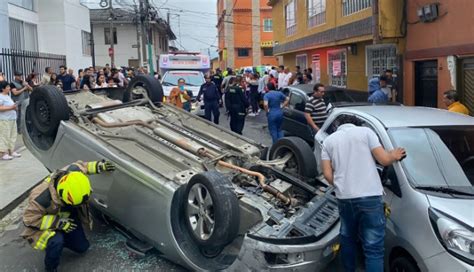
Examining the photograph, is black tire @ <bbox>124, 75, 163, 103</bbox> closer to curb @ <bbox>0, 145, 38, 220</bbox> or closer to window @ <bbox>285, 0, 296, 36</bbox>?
curb @ <bbox>0, 145, 38, 220</bbox>

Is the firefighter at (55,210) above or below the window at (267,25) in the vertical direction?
below

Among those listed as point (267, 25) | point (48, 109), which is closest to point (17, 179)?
point (48, 109)

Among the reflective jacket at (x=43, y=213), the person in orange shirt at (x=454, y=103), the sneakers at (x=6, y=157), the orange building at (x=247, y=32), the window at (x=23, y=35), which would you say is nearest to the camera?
the reflective jacket at (x=43, y=213)

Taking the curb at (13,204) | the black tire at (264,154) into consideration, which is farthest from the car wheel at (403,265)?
the curb at (13,204)

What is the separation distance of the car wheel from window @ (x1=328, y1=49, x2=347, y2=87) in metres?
13.5

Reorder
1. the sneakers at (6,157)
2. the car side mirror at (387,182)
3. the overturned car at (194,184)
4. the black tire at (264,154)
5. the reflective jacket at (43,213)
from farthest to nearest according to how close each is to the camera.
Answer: the sneakers at (6,157), the black tire at (264,154), the reflective jacket at (43,213), the car side mirror at (387,182), the overturned car at (194,184)

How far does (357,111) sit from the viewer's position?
214 inches

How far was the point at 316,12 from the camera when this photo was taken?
1891cm

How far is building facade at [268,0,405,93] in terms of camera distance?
1205 cm

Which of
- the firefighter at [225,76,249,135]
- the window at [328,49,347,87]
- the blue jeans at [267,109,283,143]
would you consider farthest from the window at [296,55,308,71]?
the blue jeans at [267,109,283,143]

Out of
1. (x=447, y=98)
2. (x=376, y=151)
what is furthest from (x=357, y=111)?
(x=447, y=98)

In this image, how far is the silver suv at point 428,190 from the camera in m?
3.45

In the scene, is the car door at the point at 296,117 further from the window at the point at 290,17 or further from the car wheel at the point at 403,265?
the window at the point at 290,17

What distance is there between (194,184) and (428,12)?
8514 millimetres
